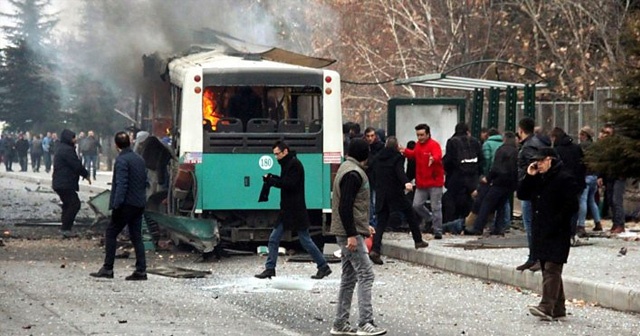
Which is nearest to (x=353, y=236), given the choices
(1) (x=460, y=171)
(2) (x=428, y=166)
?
(2) (x=428, y=166)

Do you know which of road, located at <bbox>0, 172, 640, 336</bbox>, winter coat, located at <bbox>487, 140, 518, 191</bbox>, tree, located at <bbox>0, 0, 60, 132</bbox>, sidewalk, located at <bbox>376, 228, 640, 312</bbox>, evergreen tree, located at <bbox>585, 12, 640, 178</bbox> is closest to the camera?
road, located at <bbox>0, 172, 640, 336</bbox>

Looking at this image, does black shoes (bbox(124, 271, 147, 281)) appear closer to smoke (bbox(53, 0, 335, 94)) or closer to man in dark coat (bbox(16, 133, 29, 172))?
smoke (bbox(53, 0, 335, 94))

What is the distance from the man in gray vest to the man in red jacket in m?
8.84

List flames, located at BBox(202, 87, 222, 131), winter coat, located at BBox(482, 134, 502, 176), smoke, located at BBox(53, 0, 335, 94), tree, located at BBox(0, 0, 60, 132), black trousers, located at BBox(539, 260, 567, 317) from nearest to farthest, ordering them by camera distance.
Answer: black trousers, located at BBox(539, 260, 567, 317) → flames, located at BBox(202, 87, 222, 131) → winter coat, located at BBox(482, 134, 502, 176) → smoke, located at BBox(53, 0, 335, 94) → tree, located at BBox(0, 0, 60, 132)

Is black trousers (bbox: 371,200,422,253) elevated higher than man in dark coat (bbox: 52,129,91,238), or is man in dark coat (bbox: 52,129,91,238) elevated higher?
man in dark coat (bbox: 52,129,91,238)

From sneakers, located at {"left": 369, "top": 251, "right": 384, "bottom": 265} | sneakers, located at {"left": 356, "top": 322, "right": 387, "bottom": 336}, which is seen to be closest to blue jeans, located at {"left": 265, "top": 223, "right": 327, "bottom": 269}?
sneakers, located at {"left": 369, "top": 251, "right": 384, "bottom": 265}

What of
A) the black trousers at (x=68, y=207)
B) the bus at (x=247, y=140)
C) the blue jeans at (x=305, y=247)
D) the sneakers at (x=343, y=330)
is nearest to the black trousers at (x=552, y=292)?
the sneakers at (x=343, y=330)

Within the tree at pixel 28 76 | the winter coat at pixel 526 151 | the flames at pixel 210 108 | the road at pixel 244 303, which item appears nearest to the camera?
the road at pixel 244 303

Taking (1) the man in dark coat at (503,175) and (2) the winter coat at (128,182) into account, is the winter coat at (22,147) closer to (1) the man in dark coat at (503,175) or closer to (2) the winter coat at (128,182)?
(1) the man in dark coat at (503,175)

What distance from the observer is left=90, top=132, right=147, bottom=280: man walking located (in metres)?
16.5

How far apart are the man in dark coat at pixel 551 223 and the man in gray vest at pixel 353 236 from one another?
1.72 m

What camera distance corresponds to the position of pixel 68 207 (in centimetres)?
2353

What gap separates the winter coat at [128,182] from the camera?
16.5 metres

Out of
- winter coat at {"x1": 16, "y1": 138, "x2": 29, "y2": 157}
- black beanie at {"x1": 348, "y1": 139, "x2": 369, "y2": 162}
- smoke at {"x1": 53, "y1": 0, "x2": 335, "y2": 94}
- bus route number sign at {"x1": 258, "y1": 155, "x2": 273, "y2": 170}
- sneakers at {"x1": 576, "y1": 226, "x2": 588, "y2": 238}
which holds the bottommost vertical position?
sneakers at {"x1": 576, "y1": 226, "x2": 588, "y2": 238}
